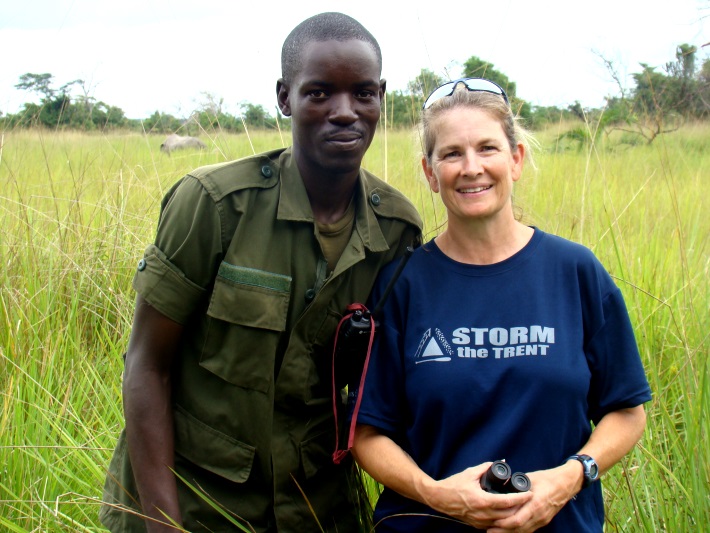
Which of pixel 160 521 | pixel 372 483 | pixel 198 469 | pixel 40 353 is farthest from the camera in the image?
pixel 40 353

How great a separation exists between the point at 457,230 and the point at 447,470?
0.58m

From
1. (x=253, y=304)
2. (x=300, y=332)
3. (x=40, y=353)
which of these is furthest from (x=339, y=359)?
(x=40, y=353)

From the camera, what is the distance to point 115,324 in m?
3.39

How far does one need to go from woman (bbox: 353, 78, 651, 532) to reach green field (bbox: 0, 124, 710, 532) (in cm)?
30

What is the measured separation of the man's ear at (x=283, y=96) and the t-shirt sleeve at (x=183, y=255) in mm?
374

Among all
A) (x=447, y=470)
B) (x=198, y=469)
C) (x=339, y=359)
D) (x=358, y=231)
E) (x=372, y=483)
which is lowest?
(x=372, y=483)

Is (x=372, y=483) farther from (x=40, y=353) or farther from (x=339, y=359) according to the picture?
(x=40, y=353)

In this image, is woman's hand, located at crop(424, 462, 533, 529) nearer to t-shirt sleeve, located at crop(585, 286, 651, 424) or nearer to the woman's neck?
t-shirt sleeve, located at crop(585, 286, 651, 424)

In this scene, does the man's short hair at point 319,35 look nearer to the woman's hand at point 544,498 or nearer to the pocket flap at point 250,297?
the pocket flap at point 250,297

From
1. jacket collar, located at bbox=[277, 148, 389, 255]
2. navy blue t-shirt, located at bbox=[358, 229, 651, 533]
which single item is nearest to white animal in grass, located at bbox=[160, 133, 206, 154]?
jacket collar, located at bbox=[277, 148, 389, 255]

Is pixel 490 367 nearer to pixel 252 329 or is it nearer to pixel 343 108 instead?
pixel 252 329

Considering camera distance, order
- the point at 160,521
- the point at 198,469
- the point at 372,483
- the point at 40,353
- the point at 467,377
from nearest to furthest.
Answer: the point at 467,377 < the point at 160,521 < the point at 198,469 < the point at 372,483 < the point at 40,353

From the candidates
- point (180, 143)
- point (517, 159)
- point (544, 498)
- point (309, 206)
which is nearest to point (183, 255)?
point (309, 206)

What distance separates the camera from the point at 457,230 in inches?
74.5
